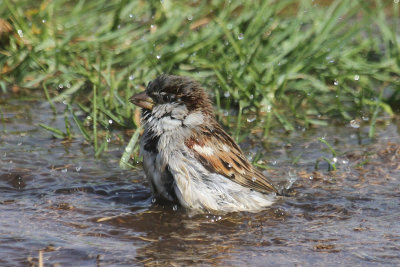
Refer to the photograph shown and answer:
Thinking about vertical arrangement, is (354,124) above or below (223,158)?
above

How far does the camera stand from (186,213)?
4281mm

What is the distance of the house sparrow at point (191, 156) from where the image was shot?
166 inches

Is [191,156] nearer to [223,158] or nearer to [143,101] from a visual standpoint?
[223,158]

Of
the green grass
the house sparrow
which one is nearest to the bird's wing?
the house sparrow

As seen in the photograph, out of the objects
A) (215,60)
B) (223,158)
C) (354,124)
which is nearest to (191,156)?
(223,158)

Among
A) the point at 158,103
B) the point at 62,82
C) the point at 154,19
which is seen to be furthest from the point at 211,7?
the point at 158,103

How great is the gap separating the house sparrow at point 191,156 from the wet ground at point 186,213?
0.12m

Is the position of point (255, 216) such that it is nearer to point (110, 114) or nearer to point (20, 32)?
point (110, 114)

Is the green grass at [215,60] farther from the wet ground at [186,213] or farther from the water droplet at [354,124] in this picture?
the wet ground at [186,213]

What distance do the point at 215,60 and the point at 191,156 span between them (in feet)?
6.87

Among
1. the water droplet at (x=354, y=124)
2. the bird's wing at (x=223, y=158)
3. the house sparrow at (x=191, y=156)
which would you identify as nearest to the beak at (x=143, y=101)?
the house sparrow at (x=191, y=156)

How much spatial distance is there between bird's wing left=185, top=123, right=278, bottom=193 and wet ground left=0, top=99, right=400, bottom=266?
20 centimetres

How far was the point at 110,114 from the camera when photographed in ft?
18.1

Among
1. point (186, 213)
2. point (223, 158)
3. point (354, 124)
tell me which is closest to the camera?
point (186, 213)
